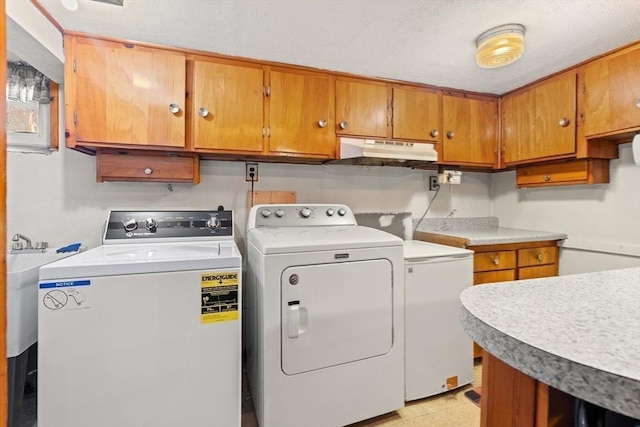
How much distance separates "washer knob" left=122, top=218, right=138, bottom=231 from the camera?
6.07 feet

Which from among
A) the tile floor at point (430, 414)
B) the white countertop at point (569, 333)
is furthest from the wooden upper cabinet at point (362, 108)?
the tile floor at point (430, 414)

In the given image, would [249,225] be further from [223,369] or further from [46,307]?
[46,307]

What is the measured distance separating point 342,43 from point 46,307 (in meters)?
1.94

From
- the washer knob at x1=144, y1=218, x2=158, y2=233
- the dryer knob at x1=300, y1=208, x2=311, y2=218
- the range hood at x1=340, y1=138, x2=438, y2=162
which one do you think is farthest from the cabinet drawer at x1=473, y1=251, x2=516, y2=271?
the washer knob at x1=144, y1=218, x2=158, y2=233

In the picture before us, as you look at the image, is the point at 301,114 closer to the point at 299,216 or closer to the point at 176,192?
the point at 299,216

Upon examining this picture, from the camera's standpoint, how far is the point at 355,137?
2201 millimetres

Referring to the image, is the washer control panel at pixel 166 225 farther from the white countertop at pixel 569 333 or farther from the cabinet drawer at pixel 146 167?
the white countertop at pixel 569 333

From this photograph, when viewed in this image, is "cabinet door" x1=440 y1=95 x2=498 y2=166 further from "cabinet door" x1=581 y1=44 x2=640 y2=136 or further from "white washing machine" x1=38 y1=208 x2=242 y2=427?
"white washing machine" x1=38 y1=208 x2=242 y2=427

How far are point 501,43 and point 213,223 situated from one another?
6.66ft

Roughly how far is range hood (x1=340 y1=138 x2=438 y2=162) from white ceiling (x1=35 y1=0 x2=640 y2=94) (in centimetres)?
54

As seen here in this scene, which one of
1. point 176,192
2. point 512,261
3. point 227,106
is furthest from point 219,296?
point 512,261

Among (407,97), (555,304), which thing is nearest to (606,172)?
(407,97)

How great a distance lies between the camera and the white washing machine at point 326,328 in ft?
4.80

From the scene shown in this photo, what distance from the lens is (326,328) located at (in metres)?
1.53
